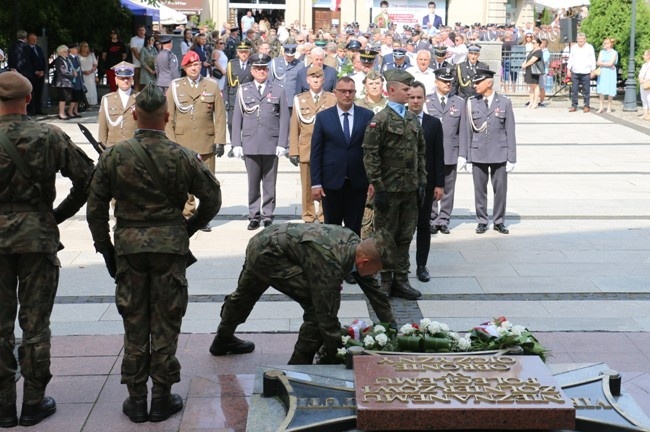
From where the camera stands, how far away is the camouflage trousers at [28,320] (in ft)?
20.3

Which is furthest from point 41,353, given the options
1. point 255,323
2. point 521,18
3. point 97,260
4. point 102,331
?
point 521,18

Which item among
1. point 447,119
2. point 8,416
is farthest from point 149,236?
point 447,119

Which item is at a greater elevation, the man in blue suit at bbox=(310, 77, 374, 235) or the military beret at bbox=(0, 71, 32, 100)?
the military beret at bbox=(0, 71, 32, 100)

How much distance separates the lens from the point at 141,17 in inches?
1162

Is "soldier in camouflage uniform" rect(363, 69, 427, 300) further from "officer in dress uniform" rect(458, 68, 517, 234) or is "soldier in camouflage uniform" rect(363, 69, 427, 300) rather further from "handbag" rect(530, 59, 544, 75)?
"handbag" rect(530, 59, 544, 75)

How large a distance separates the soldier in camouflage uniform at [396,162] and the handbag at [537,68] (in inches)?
688

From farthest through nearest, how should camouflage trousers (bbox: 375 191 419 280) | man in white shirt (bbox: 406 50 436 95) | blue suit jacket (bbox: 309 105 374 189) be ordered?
1. man in white shirt (bbox: 406 50 436 95)
2. blue suit jacket (bbox: 309 105 374 189)
3. camouflage trousers (bbox: 375 191 419 280)

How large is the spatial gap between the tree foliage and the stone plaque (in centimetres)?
2170

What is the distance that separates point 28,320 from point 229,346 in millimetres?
1703

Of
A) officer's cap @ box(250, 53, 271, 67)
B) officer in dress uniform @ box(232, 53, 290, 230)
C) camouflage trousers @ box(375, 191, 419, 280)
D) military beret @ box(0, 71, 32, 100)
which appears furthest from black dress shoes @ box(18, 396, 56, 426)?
officer's cap @ box(250, 53, 271, 67)

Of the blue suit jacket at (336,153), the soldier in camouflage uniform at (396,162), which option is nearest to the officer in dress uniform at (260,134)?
the blue suit jacket at (336,153)

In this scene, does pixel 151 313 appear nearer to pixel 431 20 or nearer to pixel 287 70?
pixel 287 70

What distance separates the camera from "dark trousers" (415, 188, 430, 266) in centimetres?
974

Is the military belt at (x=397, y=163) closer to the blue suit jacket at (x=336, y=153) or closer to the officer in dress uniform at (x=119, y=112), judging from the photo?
the blue suit jacket at (x=336, y=153)
